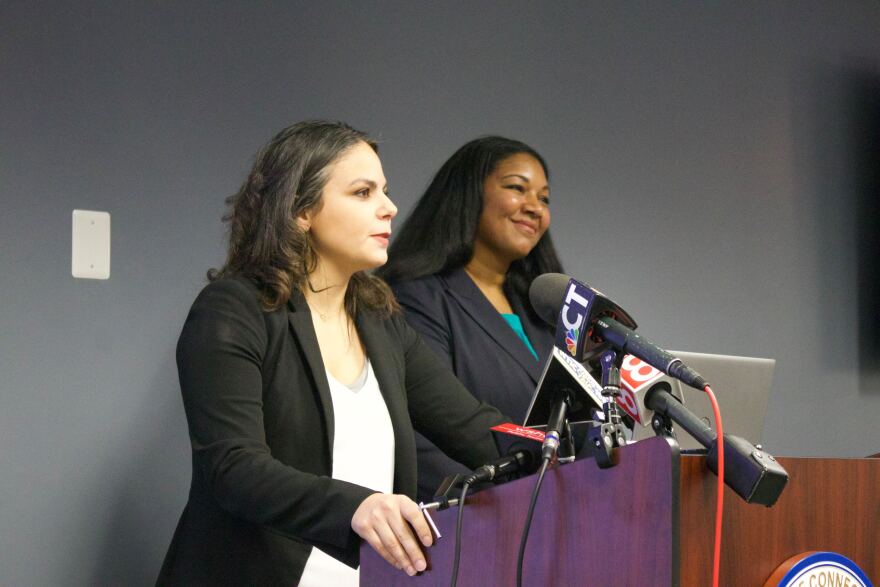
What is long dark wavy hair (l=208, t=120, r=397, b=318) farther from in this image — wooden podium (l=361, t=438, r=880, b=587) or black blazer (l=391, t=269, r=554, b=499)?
wooden podium (l=361, t=438, r=880, b=587)

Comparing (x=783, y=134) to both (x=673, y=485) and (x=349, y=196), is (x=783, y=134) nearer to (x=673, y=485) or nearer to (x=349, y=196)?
(x=349, y=196)

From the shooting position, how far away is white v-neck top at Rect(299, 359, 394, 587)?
1753 millimetres

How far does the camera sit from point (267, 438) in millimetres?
1677

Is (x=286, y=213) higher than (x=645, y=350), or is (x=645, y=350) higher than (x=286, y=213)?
(x=286, y=213)

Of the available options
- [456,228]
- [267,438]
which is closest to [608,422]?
[267,438]

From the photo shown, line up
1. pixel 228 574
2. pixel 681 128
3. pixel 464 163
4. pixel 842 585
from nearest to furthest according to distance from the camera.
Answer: pixel 842 585
pixel 228 574
pixel 464 163
pixel 681 128

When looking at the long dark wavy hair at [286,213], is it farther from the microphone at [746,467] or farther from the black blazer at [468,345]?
the microphone at [746,467]

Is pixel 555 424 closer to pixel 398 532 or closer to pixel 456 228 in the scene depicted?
pixel 398 532

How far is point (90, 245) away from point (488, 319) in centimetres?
102

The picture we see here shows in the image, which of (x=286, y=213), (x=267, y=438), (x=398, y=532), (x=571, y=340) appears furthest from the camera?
(x=286, y=213)

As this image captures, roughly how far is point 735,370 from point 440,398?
60 cm

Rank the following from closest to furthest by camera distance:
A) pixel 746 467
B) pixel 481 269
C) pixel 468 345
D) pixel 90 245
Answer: pixel 746 467 → pixel 90 245 → pixel 468 345 → pixel 481 269

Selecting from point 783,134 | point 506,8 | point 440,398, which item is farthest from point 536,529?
point 783,134

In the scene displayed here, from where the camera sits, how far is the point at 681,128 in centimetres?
372
